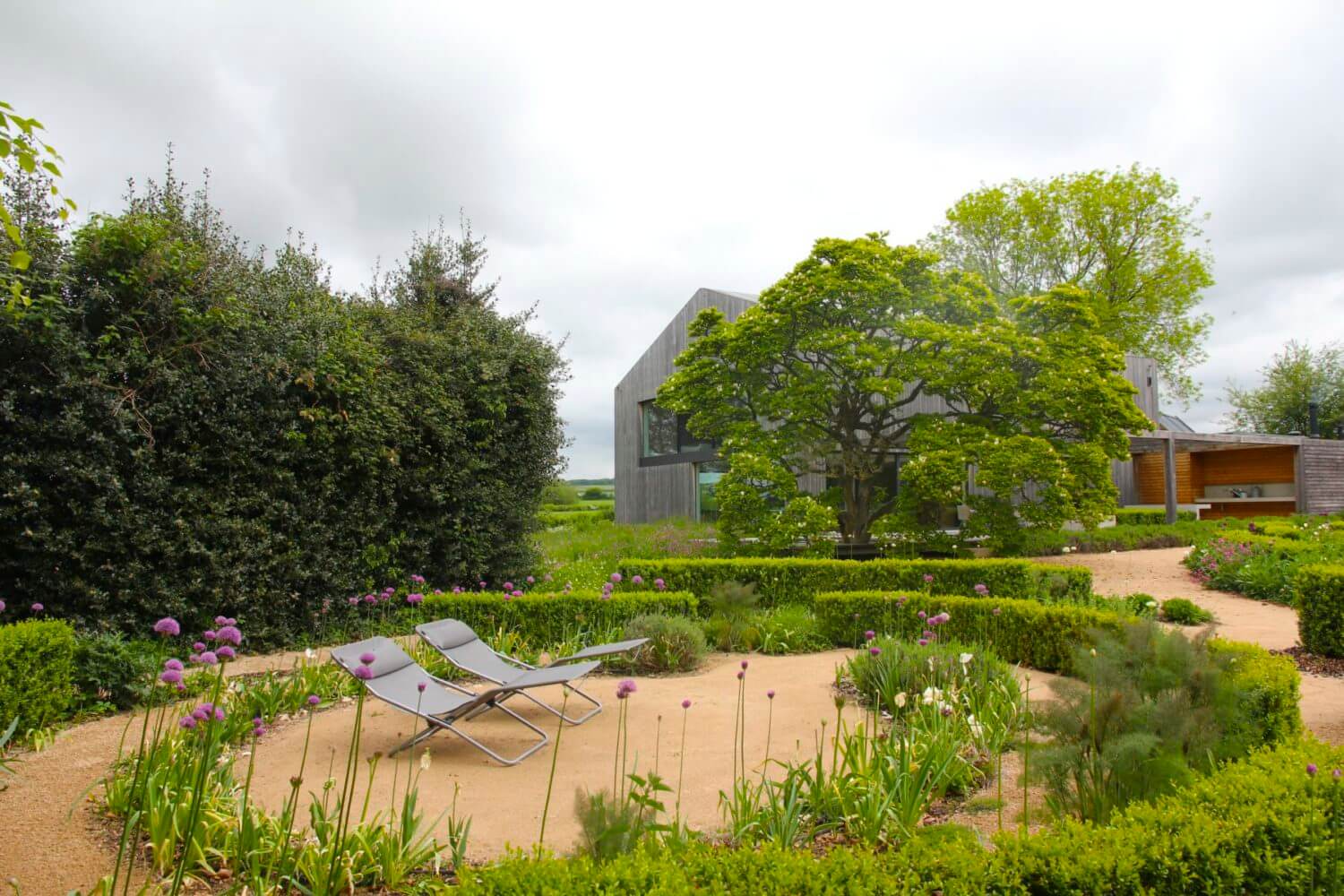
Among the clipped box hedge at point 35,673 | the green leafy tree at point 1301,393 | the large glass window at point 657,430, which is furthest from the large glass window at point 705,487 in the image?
the green leafy tree at point 1301,393

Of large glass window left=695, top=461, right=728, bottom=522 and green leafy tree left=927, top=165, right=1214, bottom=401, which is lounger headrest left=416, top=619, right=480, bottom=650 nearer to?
large glass window left=695, top=461, right=728, bottom=522

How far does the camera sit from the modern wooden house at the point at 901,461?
18547 mm

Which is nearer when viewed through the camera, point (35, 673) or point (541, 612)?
point (35, 673)

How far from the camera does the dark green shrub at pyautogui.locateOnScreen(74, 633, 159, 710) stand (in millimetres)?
5008

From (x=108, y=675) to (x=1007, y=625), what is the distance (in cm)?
675

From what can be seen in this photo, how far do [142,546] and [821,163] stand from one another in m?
6.64

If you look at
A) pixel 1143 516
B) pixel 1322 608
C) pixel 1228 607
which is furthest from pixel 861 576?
pixel 1143 516

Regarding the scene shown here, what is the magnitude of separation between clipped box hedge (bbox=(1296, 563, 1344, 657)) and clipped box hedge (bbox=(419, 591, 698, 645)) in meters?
5.71

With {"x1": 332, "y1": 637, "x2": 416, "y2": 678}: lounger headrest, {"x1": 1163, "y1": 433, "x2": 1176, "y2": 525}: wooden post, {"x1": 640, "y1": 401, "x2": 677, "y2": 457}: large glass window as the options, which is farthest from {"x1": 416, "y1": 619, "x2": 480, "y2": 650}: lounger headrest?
{"x1": 1163, "y1": 433, "x2": 1176, "y2": 525}: wooden post

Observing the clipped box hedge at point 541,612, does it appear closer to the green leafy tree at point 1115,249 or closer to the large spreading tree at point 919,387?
the large spreading tree at point 919,387

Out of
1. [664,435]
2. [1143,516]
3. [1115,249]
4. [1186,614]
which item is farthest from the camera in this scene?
[1115,249]

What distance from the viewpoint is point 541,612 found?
7.05 metres

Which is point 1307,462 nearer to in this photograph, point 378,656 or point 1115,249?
point 1115,249

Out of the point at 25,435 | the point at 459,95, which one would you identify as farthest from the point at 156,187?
the point at 459,95
